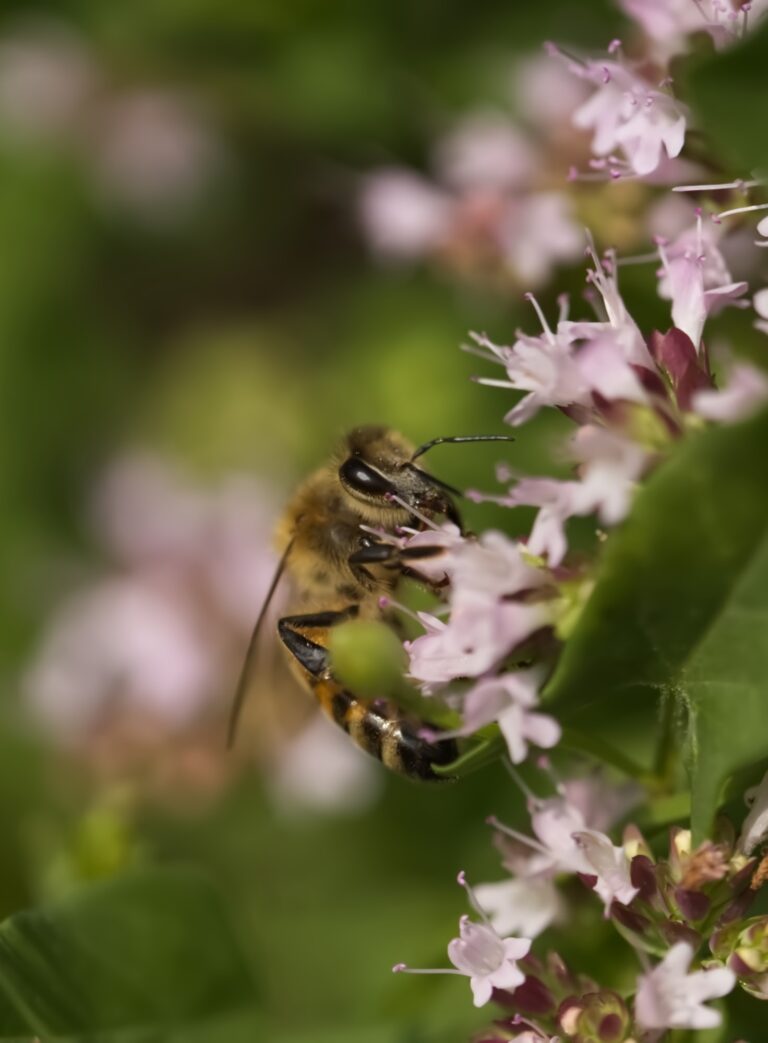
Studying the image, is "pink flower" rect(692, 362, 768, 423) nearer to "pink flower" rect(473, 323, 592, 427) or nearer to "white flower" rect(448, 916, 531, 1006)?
"pink flower" rect(473, 323, 592, 427)

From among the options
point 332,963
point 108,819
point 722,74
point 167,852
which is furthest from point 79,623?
point 722,74

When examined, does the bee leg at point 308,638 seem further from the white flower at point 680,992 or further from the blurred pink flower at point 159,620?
the blurred pink flower at point 159,620

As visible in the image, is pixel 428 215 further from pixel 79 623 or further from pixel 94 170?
pixel 94 170

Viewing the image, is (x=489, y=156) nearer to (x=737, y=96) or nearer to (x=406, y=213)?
(x=406, y=213)

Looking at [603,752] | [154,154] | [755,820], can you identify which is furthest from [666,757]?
[154,154]

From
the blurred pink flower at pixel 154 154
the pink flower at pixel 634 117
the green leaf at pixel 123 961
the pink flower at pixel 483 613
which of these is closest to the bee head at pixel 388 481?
the pink flower at pixel 483 613

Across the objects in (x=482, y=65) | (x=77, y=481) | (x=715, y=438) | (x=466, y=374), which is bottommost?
(x=77, y=481)

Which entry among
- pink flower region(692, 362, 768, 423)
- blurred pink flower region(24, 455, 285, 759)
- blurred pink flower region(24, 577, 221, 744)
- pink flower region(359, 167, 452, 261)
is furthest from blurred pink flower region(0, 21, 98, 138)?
pink flower region(692, 362, 768, 423)

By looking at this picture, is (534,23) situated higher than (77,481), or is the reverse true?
(534,23)
